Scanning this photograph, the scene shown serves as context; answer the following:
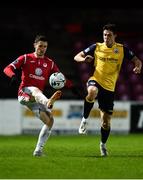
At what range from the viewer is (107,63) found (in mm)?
11758

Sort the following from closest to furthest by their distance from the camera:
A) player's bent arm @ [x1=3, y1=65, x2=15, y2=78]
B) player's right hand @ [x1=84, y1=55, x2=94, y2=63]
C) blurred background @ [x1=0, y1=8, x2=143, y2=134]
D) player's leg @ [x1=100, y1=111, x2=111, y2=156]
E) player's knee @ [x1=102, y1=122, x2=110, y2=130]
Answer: player's right hand @ [x1=84, y1=55, x2=94, y2=63] < player's bent arm @ [x1=3, y1=65, x2=15, y2=78] < player's leg @ [x1=100, y1=111, x2=111, y2=156] < player's knee @ [x1=102, y1=122, x2=110, y2=130] < blurred background @ [x1=0, y1=8, x2=143, y2=134]

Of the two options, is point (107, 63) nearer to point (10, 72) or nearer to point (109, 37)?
point (109, 37)

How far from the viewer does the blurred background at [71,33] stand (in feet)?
82.9

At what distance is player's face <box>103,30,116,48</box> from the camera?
11.4 meters

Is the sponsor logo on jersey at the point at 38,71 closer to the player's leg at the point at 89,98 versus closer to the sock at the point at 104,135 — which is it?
the player's leg at the point at 89,98

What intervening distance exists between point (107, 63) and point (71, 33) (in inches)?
585

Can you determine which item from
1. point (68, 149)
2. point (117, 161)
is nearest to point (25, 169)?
point (117, 161)

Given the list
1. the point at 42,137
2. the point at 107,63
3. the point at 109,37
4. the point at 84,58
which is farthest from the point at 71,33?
the point at 42,137

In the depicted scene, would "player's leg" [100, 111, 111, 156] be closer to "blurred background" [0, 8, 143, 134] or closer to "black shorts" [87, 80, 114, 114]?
"black shorts" [87, 80, 114, 114]

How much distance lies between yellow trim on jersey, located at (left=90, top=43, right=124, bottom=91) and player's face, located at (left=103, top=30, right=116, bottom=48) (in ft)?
0.38

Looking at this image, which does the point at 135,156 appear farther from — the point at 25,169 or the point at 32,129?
the point at 32,129

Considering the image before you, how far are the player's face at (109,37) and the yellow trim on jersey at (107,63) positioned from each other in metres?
0.12

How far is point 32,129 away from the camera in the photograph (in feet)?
65.9

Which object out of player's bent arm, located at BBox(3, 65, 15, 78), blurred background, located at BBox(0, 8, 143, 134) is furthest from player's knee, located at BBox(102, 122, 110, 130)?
blurred background, located at BBox(0, 8, 143, 134)
